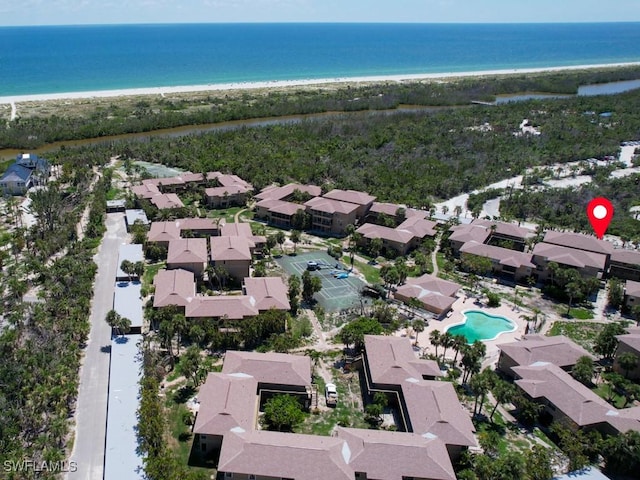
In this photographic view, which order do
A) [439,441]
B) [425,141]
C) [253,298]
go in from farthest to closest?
[425,141] < [253,298] < [439,441]

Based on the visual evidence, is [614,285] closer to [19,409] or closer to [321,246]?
[321,246]

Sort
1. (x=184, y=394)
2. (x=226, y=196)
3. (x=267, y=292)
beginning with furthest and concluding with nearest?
(x=226, y=196) < (x=267, y=292) < (x=184, y=394)

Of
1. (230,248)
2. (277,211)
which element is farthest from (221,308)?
(277,211)

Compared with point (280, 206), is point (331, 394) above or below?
below

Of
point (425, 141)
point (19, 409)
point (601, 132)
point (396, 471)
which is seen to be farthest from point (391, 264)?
point (601, 132)

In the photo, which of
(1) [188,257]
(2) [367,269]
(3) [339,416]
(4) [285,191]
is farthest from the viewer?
(4) [285,191]

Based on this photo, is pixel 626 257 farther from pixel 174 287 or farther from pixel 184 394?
pixel 184 394
